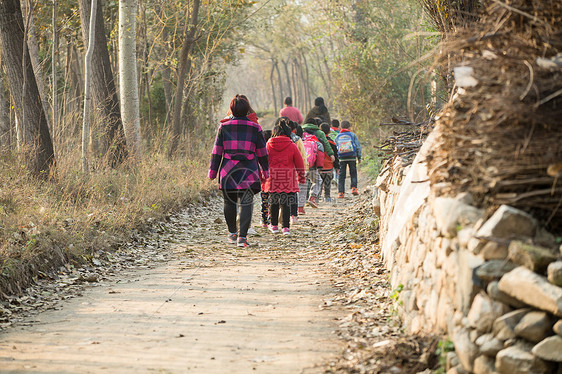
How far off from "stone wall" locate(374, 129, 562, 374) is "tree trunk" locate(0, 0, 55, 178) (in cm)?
755

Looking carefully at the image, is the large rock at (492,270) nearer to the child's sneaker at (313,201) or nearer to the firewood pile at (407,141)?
the firewood pile at (407,141)

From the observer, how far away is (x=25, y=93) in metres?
10.4

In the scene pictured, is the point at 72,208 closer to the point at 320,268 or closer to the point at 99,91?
the point at 320,268

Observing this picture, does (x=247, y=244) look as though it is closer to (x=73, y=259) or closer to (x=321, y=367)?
(x=73, y=259)

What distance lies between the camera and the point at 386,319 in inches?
213

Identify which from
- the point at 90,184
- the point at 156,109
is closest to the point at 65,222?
the point at 90,184

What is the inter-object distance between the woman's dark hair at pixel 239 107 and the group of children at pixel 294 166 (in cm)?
142

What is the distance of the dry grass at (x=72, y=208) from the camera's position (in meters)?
6.91

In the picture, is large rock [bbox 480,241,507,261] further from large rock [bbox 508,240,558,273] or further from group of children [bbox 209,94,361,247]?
group of children [bbox 209,94,361,247]

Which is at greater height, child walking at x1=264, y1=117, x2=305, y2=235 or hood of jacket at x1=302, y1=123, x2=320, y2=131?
hood of jacket at x1=302, y1=123, x2=320, y2=131

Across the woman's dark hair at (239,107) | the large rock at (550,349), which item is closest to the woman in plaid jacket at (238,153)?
the woman's dark hair at (239,107)

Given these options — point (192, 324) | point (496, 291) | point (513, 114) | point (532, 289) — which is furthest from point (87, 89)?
point (532, 289)

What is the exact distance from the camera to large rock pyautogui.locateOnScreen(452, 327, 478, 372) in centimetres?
380

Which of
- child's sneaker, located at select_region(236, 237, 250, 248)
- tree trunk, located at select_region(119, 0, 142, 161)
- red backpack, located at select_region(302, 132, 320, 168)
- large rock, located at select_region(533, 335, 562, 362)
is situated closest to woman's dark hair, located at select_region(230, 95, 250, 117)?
child's sneaker, located at select_region(236, 237, 250, 248)
